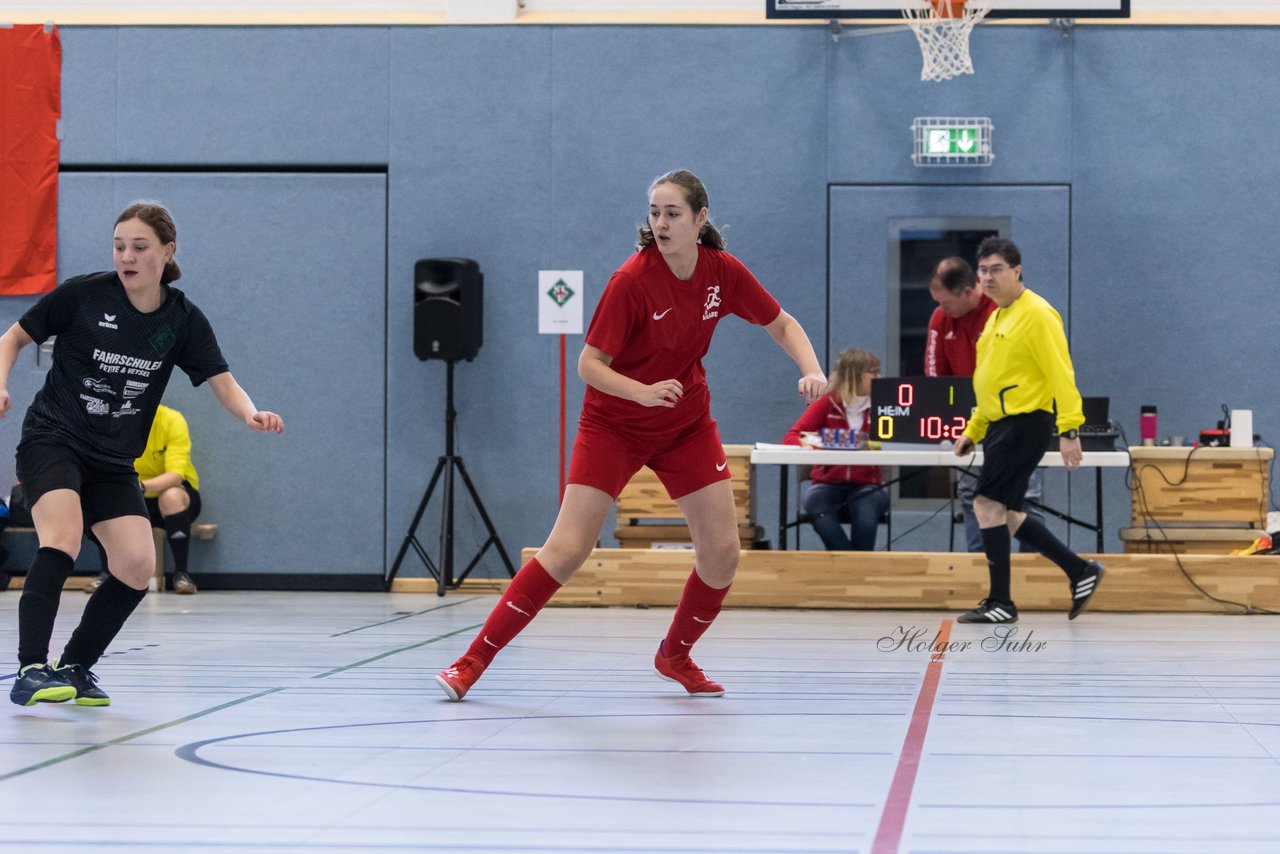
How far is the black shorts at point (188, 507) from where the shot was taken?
925 cm

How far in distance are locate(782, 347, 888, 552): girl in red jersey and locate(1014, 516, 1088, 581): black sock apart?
5.40ft

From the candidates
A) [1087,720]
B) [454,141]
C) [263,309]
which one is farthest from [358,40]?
[1087,720]

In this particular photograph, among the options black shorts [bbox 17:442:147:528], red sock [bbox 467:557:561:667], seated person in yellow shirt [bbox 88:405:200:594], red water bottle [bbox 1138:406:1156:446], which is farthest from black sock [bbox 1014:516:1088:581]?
seated person in yellow shirt [bbox 88:405:200:594]

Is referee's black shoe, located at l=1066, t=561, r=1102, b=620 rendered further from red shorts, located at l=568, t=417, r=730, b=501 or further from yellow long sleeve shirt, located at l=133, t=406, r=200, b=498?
yellow long sleeve shirt, located at l=133, t=406, r=200, b=498

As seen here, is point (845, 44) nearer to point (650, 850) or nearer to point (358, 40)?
point (358, 40)

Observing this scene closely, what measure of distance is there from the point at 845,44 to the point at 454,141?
2.62 metres

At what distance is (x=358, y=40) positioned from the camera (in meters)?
9.86

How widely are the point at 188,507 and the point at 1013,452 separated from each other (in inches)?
208

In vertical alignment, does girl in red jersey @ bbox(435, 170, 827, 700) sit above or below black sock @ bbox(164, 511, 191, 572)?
above

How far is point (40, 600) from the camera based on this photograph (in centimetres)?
395

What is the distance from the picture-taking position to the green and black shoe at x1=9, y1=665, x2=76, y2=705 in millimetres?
3902

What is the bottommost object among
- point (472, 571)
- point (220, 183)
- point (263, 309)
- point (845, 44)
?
point (472, 571)

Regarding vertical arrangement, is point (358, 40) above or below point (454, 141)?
above

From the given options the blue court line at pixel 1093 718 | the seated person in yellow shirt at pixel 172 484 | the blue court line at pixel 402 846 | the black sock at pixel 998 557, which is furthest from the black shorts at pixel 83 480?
the seated person in yellow shirt at pixel 172 484
